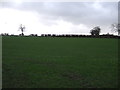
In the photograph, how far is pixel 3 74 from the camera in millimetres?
12117

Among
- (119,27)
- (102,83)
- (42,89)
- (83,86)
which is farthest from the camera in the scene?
(119,27)

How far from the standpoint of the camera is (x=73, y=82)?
10.8 m

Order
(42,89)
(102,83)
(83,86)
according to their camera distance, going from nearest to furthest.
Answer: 1. (42,89)
2. (83,86)
3. (102,83)

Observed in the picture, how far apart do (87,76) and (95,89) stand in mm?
2732

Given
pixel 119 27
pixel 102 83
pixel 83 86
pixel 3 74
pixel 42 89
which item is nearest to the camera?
pixel 42 89

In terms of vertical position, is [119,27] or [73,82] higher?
[119,27]

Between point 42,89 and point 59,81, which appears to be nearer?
point 42,89

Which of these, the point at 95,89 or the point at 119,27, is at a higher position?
the point at 119,27

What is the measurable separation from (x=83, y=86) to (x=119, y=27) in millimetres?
119298

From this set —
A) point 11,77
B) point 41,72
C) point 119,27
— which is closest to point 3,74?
point 11,77

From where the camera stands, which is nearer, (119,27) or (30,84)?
(30,84)

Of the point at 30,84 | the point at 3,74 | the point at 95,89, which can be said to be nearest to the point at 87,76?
the point at 95,89

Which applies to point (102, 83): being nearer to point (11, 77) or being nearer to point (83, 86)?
point (83, 86)

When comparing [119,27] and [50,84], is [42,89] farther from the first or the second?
[119,27]
